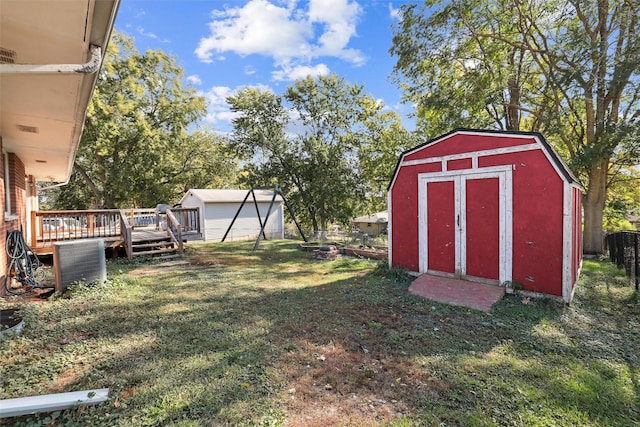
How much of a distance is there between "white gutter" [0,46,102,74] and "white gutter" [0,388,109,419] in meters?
2.64

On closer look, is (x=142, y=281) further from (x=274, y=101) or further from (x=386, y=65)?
(x=274, y=101)

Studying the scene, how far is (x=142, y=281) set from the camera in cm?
639

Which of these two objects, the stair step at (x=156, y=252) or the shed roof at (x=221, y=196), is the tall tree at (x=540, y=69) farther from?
the stair step at (x=156, y=252)

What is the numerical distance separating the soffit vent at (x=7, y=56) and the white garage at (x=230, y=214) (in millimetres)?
12385

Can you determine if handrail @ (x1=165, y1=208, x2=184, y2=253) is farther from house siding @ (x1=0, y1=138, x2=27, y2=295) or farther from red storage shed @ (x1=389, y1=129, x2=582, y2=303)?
red storage shed @ (x1=389, y1=129, x2=582, y2=303)

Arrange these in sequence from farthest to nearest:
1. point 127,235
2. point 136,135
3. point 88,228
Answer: point 136,135 < point 88,228 < point 127,235

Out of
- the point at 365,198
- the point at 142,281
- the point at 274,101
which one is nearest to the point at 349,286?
the point at 142,281

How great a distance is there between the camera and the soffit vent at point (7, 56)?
2501 mm

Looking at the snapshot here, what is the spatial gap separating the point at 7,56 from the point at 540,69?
14588 millimetres

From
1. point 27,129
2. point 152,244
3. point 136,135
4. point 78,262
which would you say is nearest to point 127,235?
point 152,244

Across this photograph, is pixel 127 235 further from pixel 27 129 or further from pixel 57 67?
pixel 57 67

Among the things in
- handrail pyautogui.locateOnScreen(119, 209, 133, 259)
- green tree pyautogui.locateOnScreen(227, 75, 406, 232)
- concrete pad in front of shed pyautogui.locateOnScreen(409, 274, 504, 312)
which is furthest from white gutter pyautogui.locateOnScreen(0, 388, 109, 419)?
green tree pyautogui.locateOnScreen(227, 75, 406, 232)

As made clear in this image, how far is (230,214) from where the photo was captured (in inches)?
669

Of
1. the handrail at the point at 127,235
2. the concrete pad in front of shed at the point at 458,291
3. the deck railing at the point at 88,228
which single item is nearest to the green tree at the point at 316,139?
the deck railing at the point at 88,228
